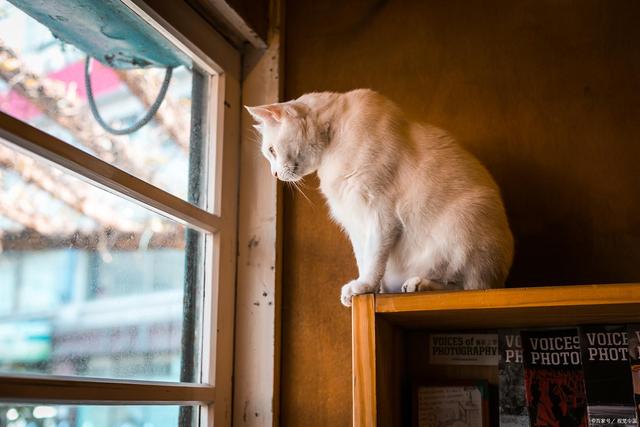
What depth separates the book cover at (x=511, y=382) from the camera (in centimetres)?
127

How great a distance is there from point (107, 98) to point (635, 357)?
114 cm

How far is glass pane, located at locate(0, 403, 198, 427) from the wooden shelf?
42cm

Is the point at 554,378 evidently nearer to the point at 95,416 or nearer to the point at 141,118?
the point at 95,416

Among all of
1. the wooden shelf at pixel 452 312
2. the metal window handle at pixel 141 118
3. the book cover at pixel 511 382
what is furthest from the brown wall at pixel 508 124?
the metal window handle at pixel 141 118

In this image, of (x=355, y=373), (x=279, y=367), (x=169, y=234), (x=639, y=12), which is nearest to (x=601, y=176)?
(x=639, y=12)

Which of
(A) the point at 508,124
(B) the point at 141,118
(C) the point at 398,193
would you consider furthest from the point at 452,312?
(B) the point at 141,118

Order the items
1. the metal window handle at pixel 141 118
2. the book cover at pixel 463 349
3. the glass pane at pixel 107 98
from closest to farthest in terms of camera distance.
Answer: the glass pane at pixel 107 98 < the metal window handle at pixel 141 118 < the book cover at pixel 463 349

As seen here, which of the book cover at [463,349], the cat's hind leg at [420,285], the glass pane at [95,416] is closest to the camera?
the glass pane at [95,416]

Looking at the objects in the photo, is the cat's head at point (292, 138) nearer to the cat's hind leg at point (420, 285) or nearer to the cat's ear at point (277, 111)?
the cat's ear at point (277, 111)

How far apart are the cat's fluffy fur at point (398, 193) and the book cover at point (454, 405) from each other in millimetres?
261

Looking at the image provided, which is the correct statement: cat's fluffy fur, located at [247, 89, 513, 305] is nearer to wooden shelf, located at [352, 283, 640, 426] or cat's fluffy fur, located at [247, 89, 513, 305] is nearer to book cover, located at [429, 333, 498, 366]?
wooden shelf, located at [352, 283, 640, 426]

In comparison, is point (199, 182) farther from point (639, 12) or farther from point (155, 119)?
point (639, 12)

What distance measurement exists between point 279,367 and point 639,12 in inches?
45.2

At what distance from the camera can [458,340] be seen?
54.0 inches
